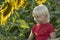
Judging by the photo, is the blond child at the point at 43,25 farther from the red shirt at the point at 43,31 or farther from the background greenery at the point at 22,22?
the background greenery at the point at 22,22

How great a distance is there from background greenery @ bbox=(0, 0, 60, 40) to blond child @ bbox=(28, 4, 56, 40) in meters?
0.19

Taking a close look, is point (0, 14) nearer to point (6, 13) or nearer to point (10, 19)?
point (6, 13)

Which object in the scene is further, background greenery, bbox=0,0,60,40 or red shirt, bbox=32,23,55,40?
background greenery, bbox=0,0,60,40

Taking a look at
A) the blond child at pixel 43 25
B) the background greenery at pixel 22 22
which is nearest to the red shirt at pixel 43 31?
the blond child at pixel 43 25

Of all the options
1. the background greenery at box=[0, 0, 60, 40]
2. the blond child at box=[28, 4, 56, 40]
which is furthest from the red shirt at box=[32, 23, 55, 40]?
the background greenery at box=[0, 0, 60, 40]

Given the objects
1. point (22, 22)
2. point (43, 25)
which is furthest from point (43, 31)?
point (22, 22)

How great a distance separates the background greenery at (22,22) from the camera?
470cm

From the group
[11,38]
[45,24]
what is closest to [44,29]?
[45,24]

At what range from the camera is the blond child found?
4.39m

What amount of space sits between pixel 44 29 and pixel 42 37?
0.11 meters

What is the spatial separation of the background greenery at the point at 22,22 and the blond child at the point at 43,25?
192 millimetres

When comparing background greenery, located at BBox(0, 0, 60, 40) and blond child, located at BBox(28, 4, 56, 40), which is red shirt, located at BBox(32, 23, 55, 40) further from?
background greenery, located at BBox(0, 0, 60, 40)

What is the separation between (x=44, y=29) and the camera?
4504 millimetres

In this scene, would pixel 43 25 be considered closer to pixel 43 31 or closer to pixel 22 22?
pixel 43 31
